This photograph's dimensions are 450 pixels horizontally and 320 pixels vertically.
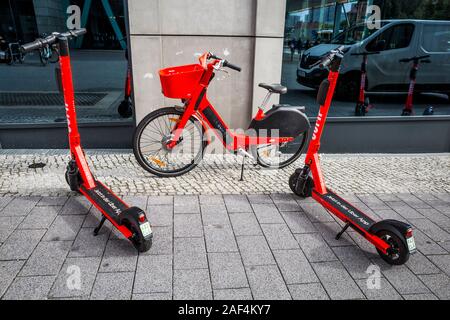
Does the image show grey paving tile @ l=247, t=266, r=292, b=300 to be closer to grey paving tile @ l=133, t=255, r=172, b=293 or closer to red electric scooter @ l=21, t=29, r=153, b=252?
grey paving tile @ l=133, t=255, r=172, b=293

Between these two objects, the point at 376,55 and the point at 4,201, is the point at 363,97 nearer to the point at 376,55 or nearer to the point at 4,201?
the point at 376,55

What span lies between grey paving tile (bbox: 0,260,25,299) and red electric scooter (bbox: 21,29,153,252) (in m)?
0.60

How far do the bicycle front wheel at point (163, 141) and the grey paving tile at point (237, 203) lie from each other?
29.2 inches

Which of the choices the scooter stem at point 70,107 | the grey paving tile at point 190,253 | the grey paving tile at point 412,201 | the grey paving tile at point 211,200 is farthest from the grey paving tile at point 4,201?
the grey paving tile at point 412,201

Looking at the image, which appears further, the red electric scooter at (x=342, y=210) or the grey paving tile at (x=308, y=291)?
the red electric scooter at (x=342, y=210)

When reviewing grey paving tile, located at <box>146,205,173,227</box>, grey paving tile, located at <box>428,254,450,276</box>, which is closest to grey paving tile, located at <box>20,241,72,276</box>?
grey paving tile, located at <box>146,205,173,227</box>

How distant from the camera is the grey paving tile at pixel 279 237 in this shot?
113 inches

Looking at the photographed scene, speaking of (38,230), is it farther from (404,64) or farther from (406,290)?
(404,64)

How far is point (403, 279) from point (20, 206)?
3443 mm

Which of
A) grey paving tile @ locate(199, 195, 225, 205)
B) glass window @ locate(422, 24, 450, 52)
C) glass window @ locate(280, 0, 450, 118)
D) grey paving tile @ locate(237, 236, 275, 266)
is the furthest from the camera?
glass window @ locate(422, 24, 450, 52)

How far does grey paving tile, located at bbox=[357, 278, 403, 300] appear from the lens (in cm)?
232

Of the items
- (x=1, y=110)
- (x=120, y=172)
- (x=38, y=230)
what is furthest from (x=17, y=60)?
(x=38, y=230)

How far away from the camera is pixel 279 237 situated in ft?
9.80

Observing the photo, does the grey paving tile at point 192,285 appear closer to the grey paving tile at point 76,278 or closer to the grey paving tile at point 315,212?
the grey paving tile at point 76,278
